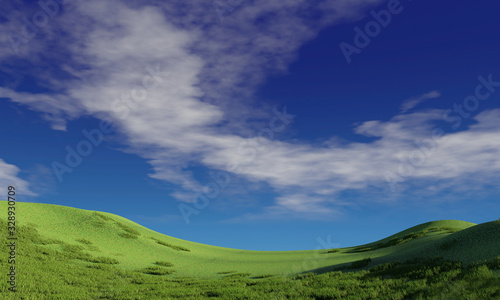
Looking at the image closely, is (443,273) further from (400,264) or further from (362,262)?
(362,262)

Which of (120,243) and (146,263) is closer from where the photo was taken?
(146,263)

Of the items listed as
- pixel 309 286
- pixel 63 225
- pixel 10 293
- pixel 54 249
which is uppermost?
pixel 63 225

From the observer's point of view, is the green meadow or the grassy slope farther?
the grassy slope

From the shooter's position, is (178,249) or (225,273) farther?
(178,249)

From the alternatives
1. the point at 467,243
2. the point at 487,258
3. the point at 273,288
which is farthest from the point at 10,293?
the point at 467,243

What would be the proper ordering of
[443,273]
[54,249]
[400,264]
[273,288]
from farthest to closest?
1. [54,249]
2. [400,264]
3. [273,288]
4. [443,273]

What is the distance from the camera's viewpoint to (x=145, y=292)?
18.8 meters

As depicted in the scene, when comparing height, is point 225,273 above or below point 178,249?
below

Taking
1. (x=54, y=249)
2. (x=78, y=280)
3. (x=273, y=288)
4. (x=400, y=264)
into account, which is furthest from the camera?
(x=54, y=249)

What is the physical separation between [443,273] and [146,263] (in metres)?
26.0

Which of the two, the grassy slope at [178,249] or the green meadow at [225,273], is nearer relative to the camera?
the green meadow at [225,273]

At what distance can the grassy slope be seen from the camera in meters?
19.4

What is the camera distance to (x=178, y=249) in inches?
1716

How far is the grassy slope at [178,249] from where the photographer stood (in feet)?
63.8
